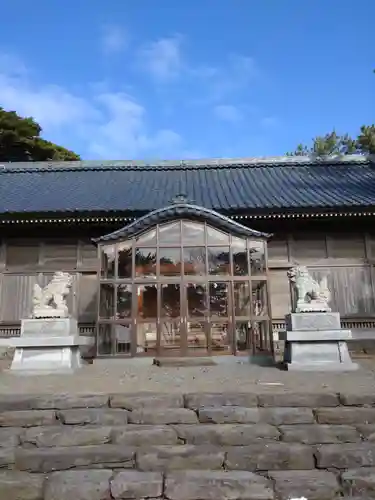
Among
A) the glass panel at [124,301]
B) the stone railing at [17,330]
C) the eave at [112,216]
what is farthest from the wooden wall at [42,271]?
the glass panel at [124,301]

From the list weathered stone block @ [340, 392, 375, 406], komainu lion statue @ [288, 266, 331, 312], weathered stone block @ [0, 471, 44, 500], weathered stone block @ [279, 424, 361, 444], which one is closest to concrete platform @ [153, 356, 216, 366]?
komainu lion statue @ [288, 266, 331, 312]

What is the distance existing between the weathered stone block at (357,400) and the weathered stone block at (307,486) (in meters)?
1.09

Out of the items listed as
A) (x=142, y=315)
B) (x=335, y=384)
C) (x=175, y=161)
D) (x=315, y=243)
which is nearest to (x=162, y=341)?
(x=142, y=315)

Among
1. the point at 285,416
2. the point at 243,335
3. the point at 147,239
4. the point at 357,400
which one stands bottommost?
the point at 285,416

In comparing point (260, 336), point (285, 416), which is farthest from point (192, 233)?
point (285, 416)

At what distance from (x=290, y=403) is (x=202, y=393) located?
114 cm

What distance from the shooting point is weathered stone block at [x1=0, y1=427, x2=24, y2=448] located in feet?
14.8

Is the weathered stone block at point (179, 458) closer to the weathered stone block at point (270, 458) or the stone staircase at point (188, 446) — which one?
the stone staircase at point (188, 446)

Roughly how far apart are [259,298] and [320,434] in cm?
549

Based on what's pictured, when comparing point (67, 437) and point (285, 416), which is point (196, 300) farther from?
point (67, 437)

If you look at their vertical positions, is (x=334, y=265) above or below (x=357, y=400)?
above

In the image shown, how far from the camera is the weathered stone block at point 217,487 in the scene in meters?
3.90

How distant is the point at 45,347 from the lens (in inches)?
328

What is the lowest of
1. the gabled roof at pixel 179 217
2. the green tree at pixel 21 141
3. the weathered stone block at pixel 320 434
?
the weathered stone block at pixel 320 434
